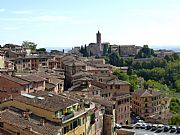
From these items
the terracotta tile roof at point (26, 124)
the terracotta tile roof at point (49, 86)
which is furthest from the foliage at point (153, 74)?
the terracotta tile roof at point (26, 124)

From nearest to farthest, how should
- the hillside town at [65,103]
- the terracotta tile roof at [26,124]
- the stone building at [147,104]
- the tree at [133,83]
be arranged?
the terracotta tile roof at [26,124] → the hillside town at [65,103] → the stone building at [147,104] → the tree at [133,83]

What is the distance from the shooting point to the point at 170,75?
113m

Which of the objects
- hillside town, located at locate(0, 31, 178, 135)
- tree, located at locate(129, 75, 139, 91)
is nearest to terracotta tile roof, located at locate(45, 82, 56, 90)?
hillside town, located at locate(0, 31, 178, 135)

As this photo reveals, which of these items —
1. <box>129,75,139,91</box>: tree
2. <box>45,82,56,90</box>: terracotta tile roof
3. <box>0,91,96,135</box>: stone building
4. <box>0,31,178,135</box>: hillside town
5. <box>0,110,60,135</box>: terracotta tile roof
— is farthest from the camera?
<box>129,75,139,91</box>: tree

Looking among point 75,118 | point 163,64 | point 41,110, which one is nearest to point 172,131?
point 75,118

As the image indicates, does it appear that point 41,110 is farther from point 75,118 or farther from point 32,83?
point 32,83

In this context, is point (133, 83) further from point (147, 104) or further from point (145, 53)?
point (145, 53)

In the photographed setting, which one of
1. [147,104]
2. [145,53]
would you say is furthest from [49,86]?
[145,53]

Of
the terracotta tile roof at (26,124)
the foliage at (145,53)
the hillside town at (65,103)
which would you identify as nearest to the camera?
the terracotta tile roof at (26,124)

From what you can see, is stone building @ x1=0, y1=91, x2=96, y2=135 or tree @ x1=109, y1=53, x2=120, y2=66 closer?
stone building @ x1=0, y1=91, x2=96, y2=135

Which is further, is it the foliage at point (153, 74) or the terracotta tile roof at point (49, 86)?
the foliage at point (153, 74)

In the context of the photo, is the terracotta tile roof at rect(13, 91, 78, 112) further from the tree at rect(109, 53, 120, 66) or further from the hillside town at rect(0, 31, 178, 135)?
the tree at rect(109, 53, 120, 66)

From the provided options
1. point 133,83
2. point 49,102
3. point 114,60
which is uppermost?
point 49,102

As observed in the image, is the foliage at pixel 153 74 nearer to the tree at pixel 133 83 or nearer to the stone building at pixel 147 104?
the tree at pixel 133 83
